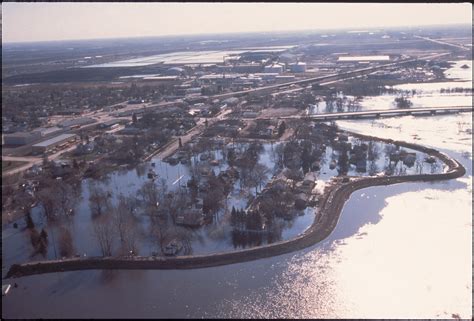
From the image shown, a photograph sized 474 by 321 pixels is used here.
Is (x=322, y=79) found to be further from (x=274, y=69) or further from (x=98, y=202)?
(x=98, y=202)

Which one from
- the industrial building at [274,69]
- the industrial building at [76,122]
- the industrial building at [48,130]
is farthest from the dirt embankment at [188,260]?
the industrial building at [274,69]

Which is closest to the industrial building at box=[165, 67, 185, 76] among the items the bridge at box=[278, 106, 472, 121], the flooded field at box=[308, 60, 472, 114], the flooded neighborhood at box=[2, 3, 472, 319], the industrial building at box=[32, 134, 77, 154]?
the flooded neighborhood at box=[2, 3, 472, 319]

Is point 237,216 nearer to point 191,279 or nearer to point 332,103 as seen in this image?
point 191,279

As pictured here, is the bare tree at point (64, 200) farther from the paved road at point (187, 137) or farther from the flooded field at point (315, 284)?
the paved road at point (187, 137)

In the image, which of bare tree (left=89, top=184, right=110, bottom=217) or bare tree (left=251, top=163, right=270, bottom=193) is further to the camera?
bare tree (left=251, top=163, right=270, bottom=193)

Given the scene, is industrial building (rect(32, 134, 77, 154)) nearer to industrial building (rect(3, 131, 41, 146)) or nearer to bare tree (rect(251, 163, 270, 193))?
industrial building (rect(3, 131, 41, 146))

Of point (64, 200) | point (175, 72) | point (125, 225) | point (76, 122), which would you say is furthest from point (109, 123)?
point (175, 72)
